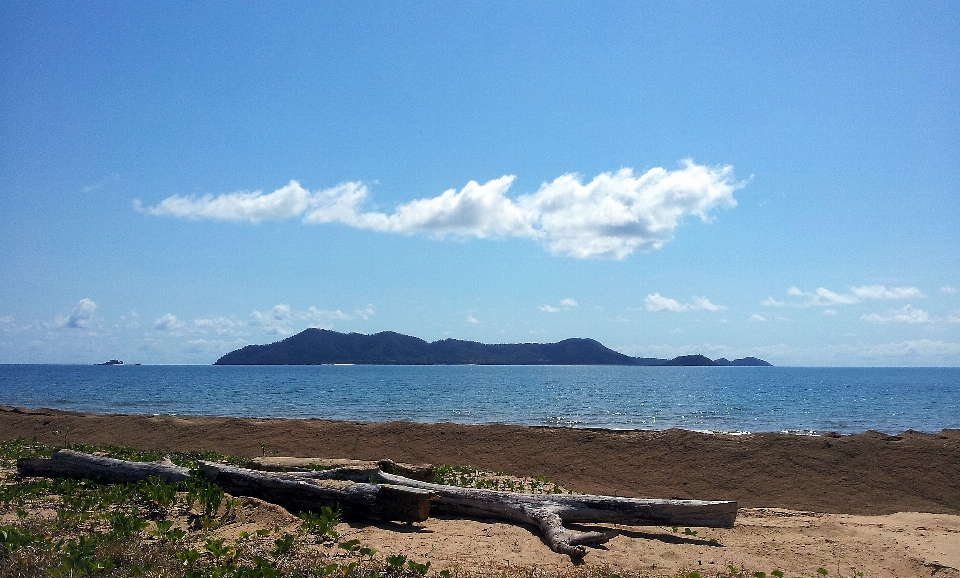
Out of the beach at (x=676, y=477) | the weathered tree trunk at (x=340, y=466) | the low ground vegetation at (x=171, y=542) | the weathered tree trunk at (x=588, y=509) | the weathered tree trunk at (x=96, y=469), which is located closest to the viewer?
the low ground vegetation at (x=171, y=542)

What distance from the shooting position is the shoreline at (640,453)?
1188cm

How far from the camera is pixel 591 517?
27.6 ft

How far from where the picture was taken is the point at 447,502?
8.77 meters

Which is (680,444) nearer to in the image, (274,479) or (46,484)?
(274,479)

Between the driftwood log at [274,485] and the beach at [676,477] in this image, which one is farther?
the driftwood log at [274,485]

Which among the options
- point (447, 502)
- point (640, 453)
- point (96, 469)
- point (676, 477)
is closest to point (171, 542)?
point (447, 502)

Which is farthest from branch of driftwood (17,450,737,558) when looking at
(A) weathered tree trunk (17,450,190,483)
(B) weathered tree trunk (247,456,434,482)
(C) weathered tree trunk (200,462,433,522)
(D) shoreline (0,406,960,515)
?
(D) shoreline (0,406,960,515)

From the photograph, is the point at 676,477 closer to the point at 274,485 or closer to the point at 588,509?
the point at 588,509

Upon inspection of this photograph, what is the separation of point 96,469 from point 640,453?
1106cm

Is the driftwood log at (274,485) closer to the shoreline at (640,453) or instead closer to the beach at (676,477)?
the beach at (676,477)

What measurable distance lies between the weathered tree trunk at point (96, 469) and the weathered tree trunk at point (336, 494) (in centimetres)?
126

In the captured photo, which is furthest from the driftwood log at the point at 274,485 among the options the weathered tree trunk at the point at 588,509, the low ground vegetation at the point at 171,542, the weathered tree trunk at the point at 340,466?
the weathered tree trunk at the point at 340,466

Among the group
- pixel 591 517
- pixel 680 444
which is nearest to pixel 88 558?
pixel 591 517

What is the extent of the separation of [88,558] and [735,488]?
11.1 metres
